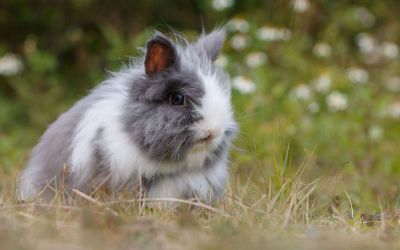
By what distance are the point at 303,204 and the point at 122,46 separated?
4.18 meters

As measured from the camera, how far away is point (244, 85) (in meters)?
6.80

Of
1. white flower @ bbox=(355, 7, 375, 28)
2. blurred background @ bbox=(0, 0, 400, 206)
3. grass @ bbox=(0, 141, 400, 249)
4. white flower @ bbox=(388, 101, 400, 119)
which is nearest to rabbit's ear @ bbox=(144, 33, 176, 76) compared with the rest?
grass @ bbox=(0, 141, 400, 249)

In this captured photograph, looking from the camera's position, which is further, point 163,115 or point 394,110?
point 394,110

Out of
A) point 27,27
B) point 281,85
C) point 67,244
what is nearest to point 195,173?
point 67,244

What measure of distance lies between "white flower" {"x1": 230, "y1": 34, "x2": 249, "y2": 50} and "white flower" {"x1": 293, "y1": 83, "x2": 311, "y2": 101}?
787mm

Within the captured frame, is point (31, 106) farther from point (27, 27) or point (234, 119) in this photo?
point (234, 119)

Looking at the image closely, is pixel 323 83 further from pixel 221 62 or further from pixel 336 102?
pixel 221 62

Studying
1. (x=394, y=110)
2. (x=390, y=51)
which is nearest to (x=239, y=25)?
(x=394, y=110)

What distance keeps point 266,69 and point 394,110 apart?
1.36 meters

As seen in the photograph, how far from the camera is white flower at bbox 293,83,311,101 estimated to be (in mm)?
7227

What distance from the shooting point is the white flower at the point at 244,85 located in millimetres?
6785

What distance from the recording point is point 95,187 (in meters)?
4.02

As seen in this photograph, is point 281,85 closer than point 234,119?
No

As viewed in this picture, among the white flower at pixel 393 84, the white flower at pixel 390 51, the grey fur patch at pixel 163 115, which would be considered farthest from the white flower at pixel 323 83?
the grey fur patch at pixel 163 115
